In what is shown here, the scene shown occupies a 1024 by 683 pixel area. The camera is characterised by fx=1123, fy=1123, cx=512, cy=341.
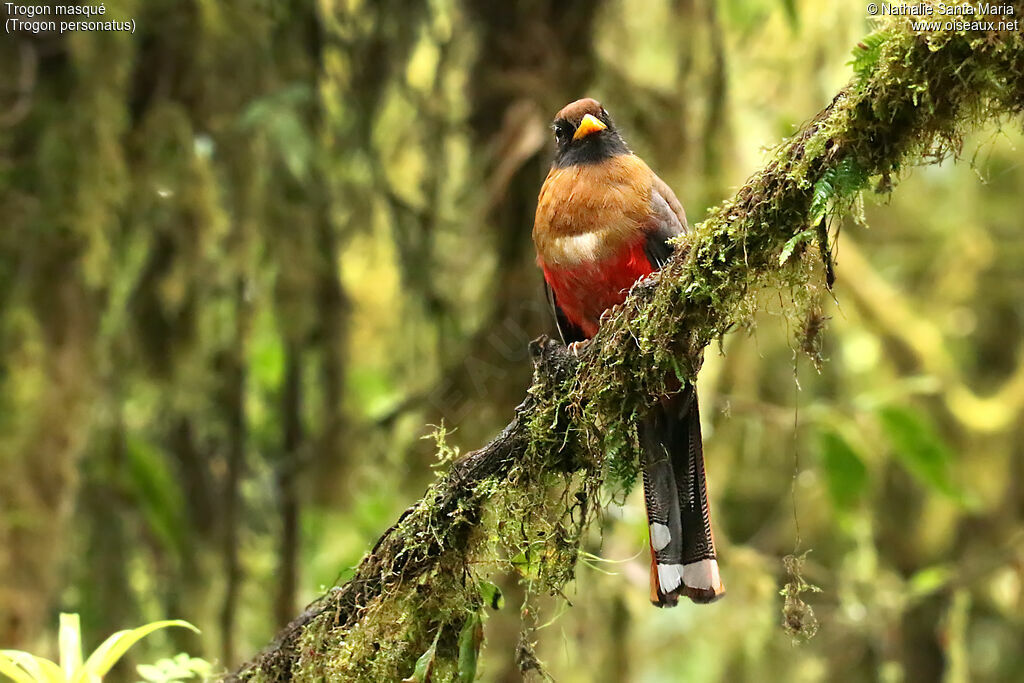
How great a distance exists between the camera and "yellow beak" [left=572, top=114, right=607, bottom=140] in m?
3.62

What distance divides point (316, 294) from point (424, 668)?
288cm

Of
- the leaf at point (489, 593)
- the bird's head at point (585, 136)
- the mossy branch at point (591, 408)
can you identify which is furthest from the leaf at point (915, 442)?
the leaf at point (489, 593)

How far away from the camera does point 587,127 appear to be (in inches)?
143

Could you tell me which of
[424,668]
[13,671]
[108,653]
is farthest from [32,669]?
[424,668]

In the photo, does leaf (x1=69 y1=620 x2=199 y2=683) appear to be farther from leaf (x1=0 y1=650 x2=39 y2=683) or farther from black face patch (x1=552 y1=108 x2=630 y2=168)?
black face patch (x1=552 y1=108 x2=630 y2=168)

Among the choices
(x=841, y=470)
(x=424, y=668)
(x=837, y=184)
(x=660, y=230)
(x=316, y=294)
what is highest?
(x=316, y=294)

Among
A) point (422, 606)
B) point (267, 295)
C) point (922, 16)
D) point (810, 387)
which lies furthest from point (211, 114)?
point (810, 387)

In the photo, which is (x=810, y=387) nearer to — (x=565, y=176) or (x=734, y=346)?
(x=734, y=346)

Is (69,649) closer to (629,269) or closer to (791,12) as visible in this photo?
(629,269)

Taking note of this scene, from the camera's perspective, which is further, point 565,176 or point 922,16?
point 565,176

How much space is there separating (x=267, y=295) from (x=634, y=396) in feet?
9.71

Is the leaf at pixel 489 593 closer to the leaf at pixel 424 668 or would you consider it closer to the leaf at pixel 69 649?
the leaf at pixel 424 668

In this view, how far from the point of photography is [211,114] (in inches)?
180

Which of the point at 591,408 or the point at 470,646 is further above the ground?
the point at 591,408
